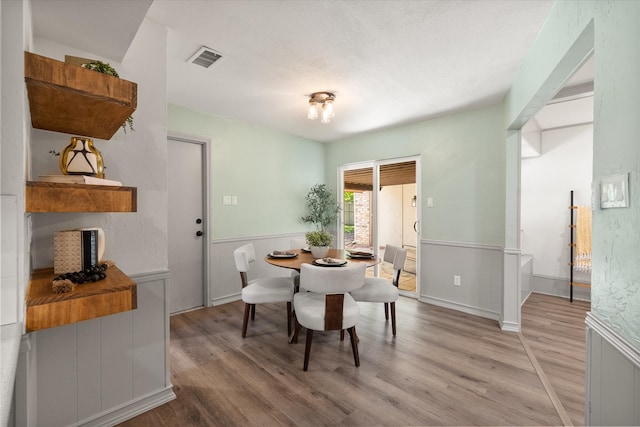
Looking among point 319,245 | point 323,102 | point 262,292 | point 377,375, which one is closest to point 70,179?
point 262,292

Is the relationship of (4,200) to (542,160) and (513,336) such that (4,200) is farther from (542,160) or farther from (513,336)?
(542,160)

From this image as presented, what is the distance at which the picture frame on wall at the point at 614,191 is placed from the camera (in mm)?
935

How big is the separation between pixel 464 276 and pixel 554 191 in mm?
2226

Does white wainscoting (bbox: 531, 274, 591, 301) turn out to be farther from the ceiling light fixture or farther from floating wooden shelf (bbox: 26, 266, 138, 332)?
floating wooden shelf (bbox: 26, 266, 138, 332)

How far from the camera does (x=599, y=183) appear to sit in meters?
1.12

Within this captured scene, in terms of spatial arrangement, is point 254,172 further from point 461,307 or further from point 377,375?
point 461,307

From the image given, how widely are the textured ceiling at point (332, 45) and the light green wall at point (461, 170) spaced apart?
1.10 ft

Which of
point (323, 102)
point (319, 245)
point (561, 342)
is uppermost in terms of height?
point (323, 102)

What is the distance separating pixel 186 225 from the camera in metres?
3.55

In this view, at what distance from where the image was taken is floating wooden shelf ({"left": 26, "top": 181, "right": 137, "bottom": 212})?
1.09 meters

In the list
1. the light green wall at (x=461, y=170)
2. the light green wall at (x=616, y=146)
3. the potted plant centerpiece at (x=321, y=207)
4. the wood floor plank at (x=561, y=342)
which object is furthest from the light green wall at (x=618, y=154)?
the potted plant centerpiece at (x=321, y=207)

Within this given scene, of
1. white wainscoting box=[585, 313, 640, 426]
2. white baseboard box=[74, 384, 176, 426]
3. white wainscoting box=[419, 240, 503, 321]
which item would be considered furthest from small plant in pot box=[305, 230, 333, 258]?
white wainscoting box=[585, 313, 640, 426]

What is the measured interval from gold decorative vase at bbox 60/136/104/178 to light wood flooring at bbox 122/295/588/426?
1.48 meters

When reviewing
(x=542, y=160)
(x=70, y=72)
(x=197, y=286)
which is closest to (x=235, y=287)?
(x=197, y=286)
